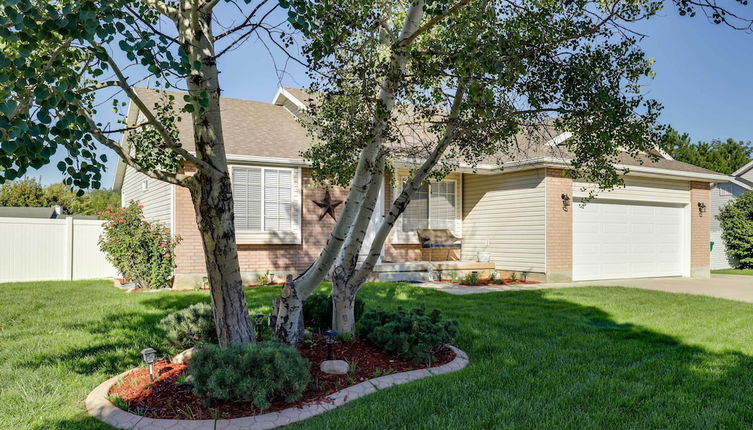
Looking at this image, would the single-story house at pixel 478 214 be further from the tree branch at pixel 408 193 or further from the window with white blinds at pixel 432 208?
the tree branch at pixel 408 193

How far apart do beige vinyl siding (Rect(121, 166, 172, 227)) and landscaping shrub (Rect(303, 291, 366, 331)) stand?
264 inches

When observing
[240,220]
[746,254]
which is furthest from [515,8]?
[746,254]

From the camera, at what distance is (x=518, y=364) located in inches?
201

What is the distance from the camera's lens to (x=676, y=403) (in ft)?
13.3

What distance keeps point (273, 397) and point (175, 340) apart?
187 cm

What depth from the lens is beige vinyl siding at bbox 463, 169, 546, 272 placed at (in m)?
12.8

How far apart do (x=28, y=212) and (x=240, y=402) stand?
23.5 metres

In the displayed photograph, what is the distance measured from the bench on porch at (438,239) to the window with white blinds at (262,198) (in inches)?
148

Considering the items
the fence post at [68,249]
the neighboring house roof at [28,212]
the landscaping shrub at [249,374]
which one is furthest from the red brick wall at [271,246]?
the neighboring house roof at [28,212]

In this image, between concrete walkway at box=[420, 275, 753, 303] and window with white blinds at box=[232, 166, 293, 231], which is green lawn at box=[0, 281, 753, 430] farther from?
window with white blinds at box=[232, 166, 293, 231]

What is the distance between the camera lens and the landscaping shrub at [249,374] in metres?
3.74

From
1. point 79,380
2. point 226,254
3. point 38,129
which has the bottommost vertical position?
point 79,380

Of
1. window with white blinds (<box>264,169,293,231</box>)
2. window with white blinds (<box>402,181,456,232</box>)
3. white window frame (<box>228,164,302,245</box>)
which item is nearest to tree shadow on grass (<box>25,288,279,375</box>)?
white window frame (<box>228,164,302,245</box>)

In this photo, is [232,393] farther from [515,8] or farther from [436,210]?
[436,210]
